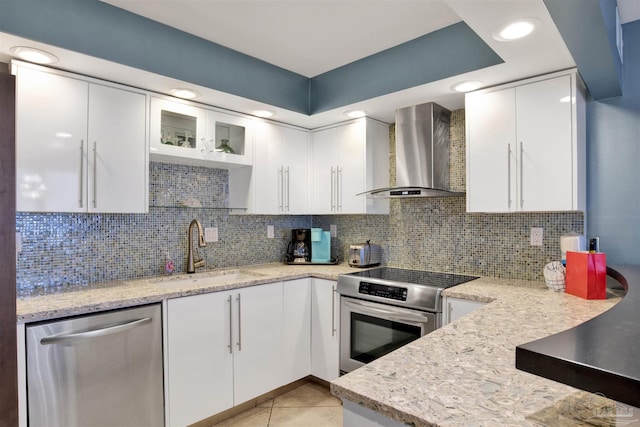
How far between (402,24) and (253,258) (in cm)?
222

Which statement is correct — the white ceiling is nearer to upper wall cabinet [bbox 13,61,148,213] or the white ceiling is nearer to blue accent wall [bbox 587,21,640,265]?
upper wall cabinet [bbox 13,61,148,213]

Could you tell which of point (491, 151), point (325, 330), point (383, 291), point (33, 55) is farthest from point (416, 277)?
point (33, 55)

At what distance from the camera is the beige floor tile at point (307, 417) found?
95.6 inches

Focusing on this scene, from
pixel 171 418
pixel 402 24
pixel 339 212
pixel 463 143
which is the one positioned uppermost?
pixel 402 24

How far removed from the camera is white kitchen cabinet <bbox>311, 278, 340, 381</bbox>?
2781 mm

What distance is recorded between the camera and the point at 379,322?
2523 millimetres

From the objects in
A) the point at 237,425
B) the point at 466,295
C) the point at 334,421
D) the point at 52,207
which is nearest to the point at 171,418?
the point at 237,425

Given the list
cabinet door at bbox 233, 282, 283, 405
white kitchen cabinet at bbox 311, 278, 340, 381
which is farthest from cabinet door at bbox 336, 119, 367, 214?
cabinet door at bbox 233, 282, 283, 405

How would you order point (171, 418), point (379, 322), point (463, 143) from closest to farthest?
point (171, 418), point (379, 322), point (463, 143)

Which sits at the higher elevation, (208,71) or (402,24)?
(402,24)

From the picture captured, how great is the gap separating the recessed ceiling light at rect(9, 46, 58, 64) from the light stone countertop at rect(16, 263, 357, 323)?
1.26 metres

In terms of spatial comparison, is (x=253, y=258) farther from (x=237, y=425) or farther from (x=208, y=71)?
(x=208, y=71)

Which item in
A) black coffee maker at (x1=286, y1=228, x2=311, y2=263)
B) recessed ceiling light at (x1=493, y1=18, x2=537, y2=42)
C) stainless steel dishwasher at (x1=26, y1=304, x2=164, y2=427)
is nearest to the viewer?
recessed ceiling light at (x1=493, y1=18, x2=537, y2=42)

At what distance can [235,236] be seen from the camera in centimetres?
319
